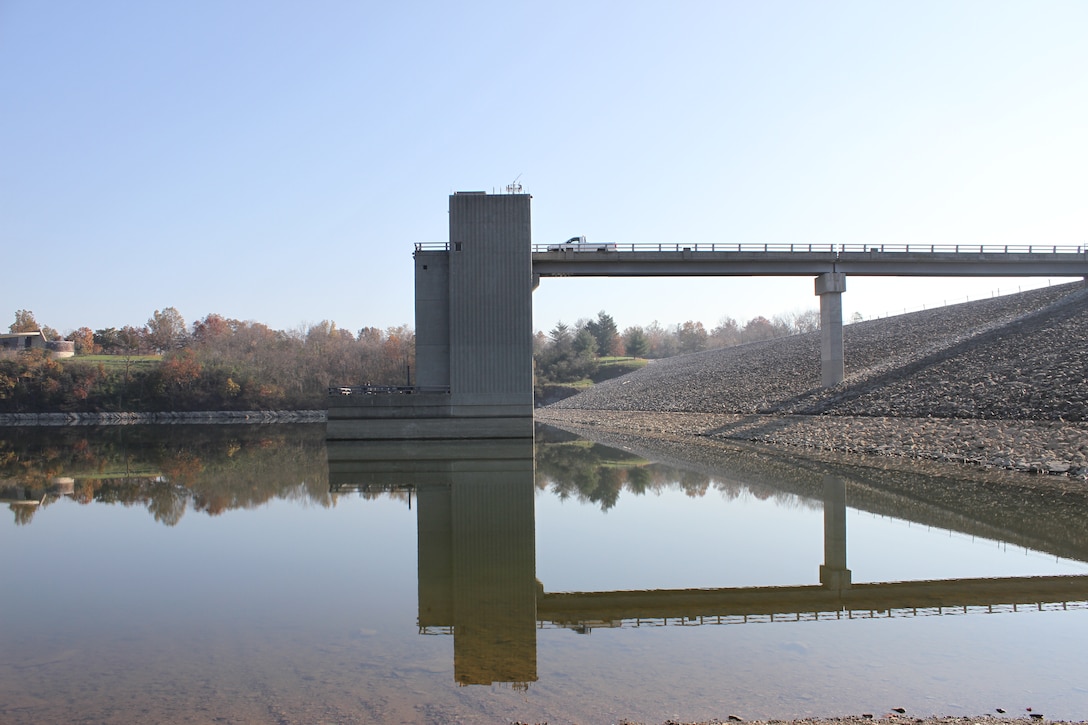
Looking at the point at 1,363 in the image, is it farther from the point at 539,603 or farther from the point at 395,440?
the point at 539,603

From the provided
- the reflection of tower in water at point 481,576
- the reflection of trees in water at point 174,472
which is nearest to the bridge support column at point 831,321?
the reflection of tower in water at point 481,576

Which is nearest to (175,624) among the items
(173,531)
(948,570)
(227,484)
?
(173,531)

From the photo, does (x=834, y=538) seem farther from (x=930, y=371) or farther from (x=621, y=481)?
(x=930, y=371)

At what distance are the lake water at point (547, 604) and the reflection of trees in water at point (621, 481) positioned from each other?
0.29 metres

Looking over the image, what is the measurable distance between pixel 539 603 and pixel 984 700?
5850 millimetres

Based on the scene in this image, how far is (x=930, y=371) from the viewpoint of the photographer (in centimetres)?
4344

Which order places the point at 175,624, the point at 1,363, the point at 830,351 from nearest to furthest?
the point at 175,624, the point at 830,351, the point at 1,363

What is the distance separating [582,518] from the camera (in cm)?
1991

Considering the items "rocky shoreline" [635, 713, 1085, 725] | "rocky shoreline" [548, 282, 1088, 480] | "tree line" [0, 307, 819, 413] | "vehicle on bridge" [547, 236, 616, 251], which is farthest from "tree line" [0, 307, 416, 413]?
"rocky shoreline" [635, 713, 1085, 725]

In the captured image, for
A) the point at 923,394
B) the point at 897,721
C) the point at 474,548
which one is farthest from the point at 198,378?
the point at 897,721

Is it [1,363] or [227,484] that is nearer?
[227,484]

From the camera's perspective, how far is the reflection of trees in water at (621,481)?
23562 millimetres

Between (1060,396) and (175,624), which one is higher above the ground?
(1060,396)

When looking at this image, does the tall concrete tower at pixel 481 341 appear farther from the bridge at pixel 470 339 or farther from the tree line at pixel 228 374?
the tree line at pixel 228 374
